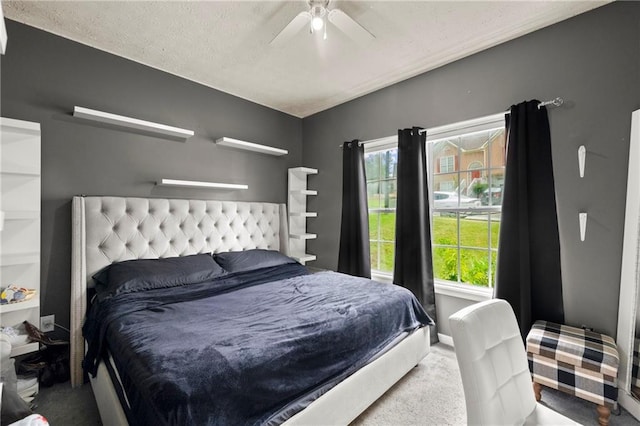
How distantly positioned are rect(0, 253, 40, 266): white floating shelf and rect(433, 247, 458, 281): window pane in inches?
137

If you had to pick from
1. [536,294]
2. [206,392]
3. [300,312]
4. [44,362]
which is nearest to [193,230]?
[44,362]

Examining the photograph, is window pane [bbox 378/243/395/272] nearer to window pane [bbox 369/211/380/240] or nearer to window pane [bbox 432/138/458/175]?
window pane [bbox 369/211/380/240]

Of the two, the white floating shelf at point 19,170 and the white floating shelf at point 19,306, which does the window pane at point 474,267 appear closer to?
the white floating shelf at point 19,306

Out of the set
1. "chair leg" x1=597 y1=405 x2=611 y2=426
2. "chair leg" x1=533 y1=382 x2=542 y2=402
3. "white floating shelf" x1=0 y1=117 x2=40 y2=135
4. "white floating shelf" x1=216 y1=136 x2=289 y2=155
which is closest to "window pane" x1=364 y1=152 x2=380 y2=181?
"white floating shelf" x1=216 y1=136 x2=289 y2=155

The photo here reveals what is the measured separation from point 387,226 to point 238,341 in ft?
7.93

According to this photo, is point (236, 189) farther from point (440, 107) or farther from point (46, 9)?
point (440, 107)

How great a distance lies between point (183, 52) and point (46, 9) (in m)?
0.91

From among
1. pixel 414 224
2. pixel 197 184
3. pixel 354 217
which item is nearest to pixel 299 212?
pixel 354 217

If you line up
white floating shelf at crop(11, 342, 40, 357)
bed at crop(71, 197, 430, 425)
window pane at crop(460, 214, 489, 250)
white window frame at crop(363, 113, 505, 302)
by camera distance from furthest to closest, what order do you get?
window pane at crop(460, 214, 489, 250) → white window frame at crop(363, 113, 505, 302) → white floating shelf at crop(11, 342, 40, 357) → bed at crop(71, 197, 430, 425)

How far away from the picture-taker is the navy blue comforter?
1106mm

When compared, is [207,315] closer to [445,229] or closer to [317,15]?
[317,15]

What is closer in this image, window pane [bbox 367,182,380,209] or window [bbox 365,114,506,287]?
window [bbox 365,114,506,287]

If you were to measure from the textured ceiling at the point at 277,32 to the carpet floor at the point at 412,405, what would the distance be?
2798mm

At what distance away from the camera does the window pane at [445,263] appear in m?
2.86
